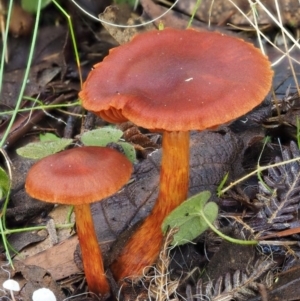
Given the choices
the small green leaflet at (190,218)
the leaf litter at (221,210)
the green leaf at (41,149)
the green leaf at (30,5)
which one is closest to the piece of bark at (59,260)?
the leaf litter at (221,210)

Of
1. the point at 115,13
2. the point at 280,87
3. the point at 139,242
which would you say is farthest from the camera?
the point at 115,13

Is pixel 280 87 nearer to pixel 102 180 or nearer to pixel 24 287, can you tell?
pixel 102 180

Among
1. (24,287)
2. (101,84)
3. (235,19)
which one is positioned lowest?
(24,287)

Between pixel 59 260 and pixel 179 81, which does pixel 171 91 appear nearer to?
pixel 179 81

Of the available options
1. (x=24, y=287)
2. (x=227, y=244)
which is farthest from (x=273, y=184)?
(x=24, y=287)

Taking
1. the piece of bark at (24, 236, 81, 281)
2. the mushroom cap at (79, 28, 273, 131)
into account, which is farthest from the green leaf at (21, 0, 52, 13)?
the piece of bark at (24, 236, 81, 281)

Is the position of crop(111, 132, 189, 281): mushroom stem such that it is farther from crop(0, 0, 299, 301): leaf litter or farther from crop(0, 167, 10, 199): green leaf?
crop(0, 167, 10, 199): green leaf

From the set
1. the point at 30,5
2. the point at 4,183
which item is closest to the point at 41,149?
the point at 4,183
